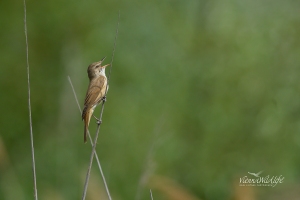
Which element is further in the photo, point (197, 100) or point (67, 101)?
point (197, 100)

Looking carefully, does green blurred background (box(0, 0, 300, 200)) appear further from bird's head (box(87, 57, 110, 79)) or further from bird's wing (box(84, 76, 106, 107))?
bird's wing (box(84, 76, 106, 107))

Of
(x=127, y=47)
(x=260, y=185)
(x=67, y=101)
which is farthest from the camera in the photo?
(x=127, y=47)

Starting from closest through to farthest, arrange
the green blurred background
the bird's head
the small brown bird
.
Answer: the small brown bird < the bird's head < the green blurred background

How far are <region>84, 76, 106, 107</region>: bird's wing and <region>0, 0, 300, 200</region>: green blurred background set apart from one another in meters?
3.82

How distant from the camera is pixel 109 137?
895cm

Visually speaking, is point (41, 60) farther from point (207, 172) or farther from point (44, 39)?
point (207, 172)

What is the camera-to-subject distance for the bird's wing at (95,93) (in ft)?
13.6

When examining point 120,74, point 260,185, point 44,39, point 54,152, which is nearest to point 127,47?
point 120,74

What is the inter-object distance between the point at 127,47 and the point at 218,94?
151 cm

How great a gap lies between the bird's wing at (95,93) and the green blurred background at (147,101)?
3.82 m

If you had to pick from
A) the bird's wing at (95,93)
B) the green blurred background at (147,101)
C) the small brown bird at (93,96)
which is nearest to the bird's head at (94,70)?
the small brown bird at (93,96)

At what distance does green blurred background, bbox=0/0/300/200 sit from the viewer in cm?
854

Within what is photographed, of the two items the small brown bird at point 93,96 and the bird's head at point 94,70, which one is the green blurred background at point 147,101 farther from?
the small brown bird at point 93,96

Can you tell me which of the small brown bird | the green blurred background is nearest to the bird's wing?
the small brown bird
